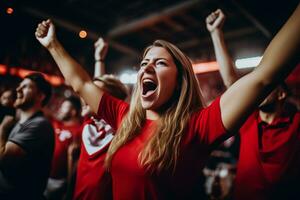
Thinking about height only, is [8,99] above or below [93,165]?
above

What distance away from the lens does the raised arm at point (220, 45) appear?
1.97 m

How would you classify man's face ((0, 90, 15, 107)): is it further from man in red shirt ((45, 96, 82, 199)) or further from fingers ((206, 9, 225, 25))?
fingers ((206, 9, 225, 25))

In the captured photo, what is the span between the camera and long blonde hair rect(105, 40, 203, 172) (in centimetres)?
123

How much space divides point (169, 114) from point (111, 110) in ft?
1.46

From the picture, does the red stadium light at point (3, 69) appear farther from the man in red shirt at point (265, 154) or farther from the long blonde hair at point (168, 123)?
the man in red shirt at point (265, 154)

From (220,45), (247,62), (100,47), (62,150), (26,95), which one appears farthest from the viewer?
(247,62)

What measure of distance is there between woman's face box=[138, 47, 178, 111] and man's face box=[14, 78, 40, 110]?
164 cm

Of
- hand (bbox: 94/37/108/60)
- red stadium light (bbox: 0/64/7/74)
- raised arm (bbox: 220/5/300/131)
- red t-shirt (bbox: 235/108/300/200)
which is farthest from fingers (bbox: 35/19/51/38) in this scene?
red stadium light (bbox: 0/64/7/74)

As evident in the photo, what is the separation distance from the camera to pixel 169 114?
1.45 m

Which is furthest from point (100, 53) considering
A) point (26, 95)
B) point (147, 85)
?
point (147, 85)

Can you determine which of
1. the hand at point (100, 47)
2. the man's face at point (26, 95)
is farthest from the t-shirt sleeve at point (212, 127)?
the man's face at point (26, 95)

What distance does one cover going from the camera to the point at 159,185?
1192 mm

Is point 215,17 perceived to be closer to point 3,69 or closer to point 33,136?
point 33,136

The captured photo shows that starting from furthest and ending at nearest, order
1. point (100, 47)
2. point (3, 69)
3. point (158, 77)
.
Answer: point (3, 69) → point (100, 47) → point (158, 77)
